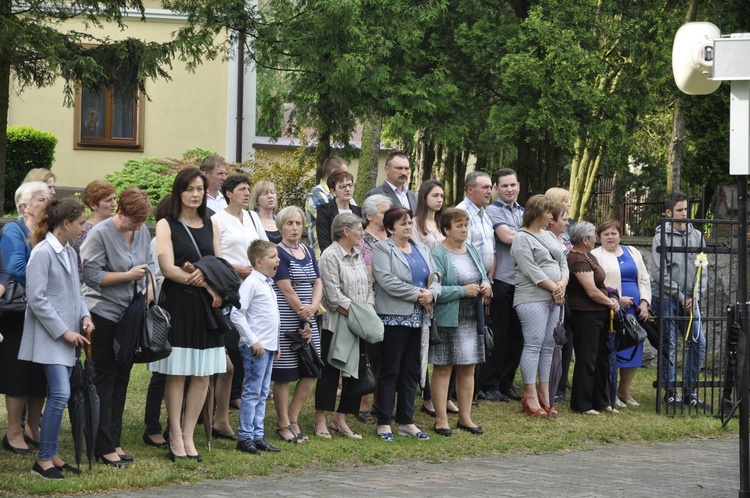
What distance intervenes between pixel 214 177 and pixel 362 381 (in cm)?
250

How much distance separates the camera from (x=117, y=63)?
17.3 m

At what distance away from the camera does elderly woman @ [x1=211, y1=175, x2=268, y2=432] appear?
975 cm

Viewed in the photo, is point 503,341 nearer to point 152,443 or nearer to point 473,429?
point 473,429

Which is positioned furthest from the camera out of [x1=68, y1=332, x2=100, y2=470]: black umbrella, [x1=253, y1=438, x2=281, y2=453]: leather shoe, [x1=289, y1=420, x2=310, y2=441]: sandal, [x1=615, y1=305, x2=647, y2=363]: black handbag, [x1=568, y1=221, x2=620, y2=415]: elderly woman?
[x1=615, y1=305, x2=647, y2=363]: black handbag

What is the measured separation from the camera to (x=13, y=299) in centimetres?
856

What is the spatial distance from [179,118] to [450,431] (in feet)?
55.3

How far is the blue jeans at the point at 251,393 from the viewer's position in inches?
367

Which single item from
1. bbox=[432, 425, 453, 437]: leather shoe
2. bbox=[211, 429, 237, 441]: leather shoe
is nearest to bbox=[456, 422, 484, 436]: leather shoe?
bbox=[432, 425, 453, 437]: leather shoe

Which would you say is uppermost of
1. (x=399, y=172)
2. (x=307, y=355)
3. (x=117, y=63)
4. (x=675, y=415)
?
(x=117, y=63)

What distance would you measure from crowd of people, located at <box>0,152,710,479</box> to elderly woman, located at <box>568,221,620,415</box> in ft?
0.06

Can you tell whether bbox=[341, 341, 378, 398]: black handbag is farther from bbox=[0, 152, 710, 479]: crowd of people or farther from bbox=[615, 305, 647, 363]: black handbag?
bbox=[615, 305, 647, 363]: black handbag

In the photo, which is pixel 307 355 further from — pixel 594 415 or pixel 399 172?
pixel 594 415

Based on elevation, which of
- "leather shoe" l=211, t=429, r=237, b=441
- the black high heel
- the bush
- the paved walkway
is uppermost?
the bush

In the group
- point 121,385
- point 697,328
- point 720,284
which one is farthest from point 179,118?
point 121,385
